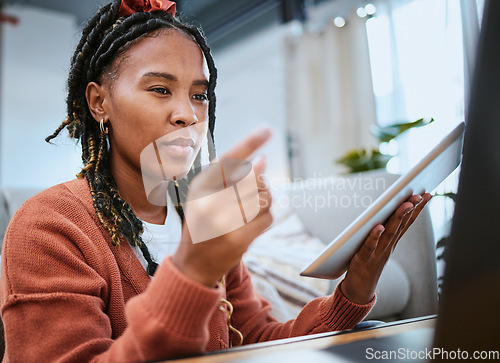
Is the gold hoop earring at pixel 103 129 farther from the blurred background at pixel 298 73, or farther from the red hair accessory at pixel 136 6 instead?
the blurred background at pixel 298 73

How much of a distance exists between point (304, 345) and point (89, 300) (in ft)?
0.78

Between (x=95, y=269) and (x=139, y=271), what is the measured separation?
7cm

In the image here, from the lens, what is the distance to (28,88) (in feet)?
13.4

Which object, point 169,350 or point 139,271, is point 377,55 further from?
point 169,350

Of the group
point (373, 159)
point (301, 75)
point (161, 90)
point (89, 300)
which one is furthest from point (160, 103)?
point (301, 75)

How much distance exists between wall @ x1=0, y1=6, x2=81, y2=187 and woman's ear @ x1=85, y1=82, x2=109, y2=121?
132 inches

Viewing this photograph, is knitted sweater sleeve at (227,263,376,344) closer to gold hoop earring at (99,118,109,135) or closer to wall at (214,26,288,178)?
gold hoop earring at (99,118,109,135)

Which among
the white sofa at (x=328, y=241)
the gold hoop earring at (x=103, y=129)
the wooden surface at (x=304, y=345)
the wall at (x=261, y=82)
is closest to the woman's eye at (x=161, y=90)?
the gold hoop earring at (x=103, y=129)

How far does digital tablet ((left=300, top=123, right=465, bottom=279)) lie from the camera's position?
1.63 feet

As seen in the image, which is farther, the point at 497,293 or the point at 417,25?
the point at 417,25

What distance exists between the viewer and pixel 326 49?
126 inches

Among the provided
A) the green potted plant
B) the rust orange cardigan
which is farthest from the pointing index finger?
the green potted plant

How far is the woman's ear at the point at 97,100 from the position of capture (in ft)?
2.21

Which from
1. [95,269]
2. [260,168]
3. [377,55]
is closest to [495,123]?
[260,168]
